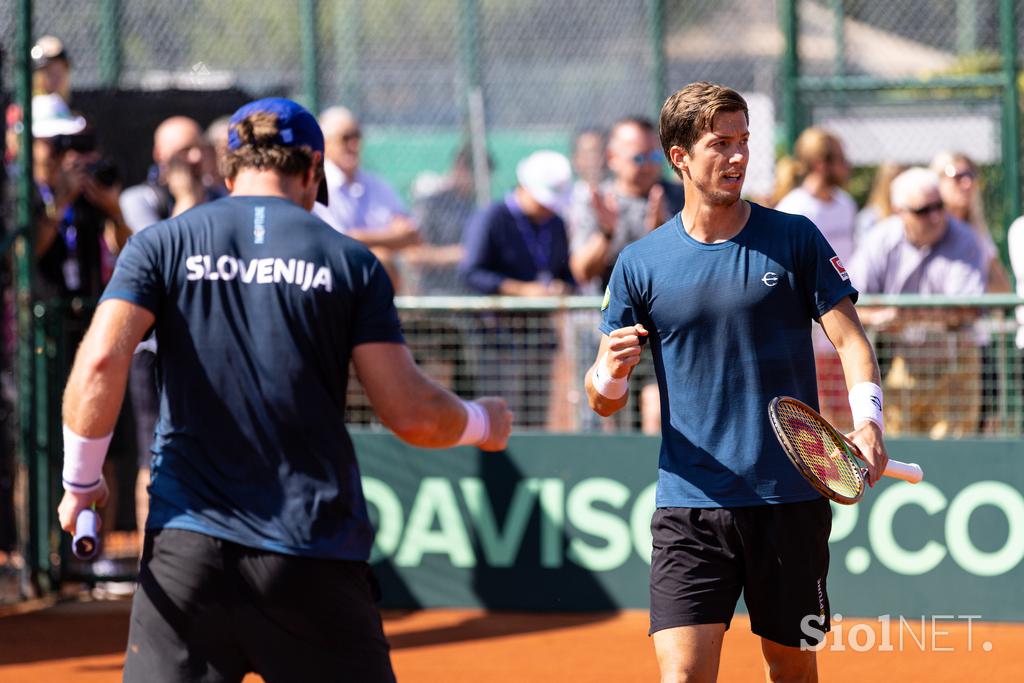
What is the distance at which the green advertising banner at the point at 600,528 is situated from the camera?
7113mm

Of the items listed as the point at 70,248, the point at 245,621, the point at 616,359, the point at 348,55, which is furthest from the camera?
the point at 348,55

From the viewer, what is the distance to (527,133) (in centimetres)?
1183

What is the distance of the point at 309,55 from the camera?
10.4 meters

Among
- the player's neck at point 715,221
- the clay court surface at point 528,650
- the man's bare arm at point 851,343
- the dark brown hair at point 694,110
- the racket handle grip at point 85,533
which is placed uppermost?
the dark brown hair at point 694,110

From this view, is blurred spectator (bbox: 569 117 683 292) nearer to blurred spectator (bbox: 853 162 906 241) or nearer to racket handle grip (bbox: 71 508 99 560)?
blurred spectator (bbox: 853 162 906 241)

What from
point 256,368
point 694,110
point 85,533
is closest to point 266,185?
point 256,368

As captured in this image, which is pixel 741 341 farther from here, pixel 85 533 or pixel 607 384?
pixel 85 533

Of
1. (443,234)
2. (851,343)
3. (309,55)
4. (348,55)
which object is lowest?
(851,343)

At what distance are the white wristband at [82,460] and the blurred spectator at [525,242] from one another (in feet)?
15.9

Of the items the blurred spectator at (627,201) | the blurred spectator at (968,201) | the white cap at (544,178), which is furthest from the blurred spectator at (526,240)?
the blurred spectator at (968,201)

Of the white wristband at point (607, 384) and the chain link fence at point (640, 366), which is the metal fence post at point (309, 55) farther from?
the white wristband at point (607, 384)

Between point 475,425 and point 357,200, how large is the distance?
5.12 meters

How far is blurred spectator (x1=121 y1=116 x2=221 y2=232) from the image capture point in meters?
7.58

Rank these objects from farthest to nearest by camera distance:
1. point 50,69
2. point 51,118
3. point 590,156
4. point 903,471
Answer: point 590,156, point 50,69, point 51,118, point 903,471
